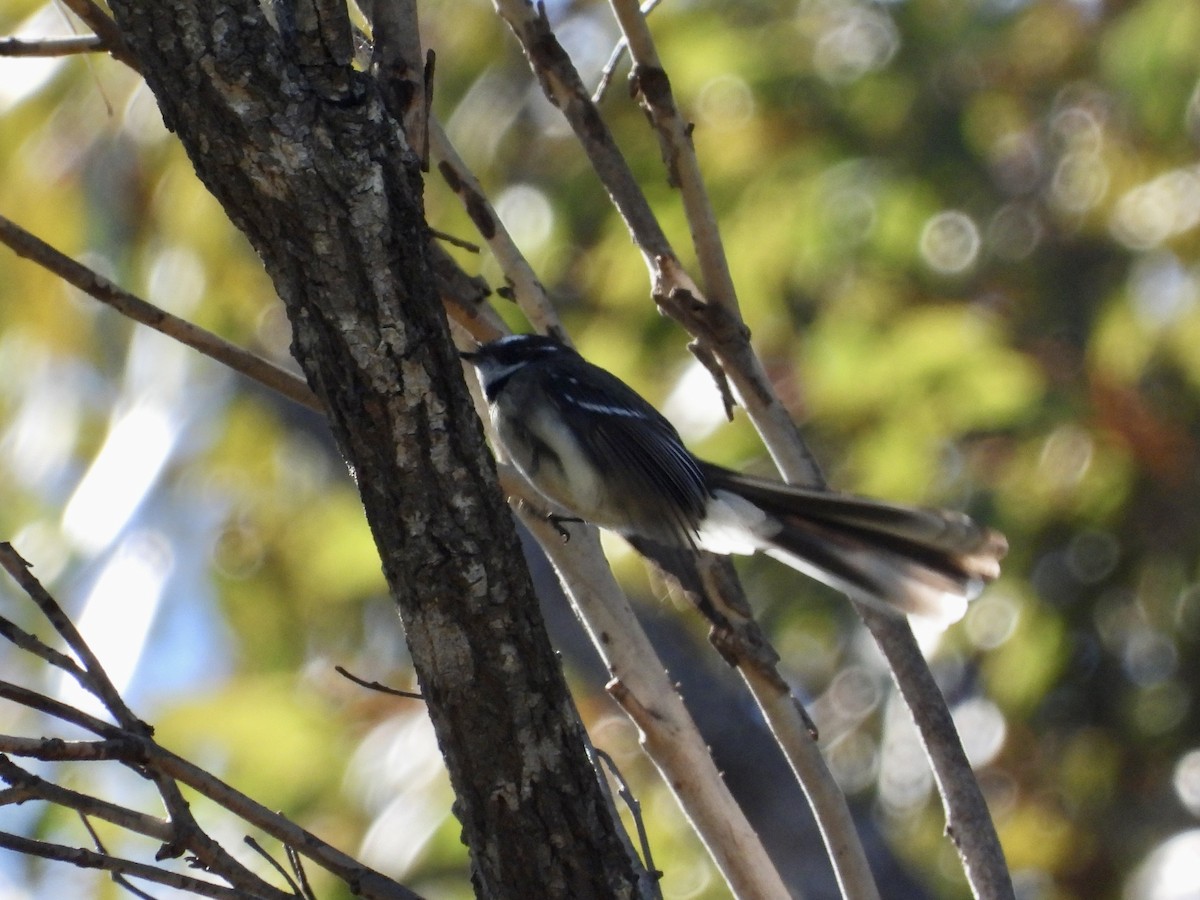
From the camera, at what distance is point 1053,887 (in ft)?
17.9

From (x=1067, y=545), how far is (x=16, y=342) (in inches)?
174

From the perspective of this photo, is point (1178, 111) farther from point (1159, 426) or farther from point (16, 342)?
point (16, 342)

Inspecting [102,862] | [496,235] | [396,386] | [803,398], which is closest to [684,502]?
[496,235]

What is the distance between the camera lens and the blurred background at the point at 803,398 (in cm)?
466

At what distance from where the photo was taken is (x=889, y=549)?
2.55 metres

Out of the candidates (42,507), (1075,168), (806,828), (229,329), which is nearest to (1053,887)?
(806,828)

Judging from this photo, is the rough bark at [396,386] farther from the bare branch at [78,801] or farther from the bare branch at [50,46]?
the bare branch at [50,46]

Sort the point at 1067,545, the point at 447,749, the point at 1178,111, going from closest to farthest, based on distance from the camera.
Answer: the point at 447,749
the point at 1178,111
the point at 1067,545

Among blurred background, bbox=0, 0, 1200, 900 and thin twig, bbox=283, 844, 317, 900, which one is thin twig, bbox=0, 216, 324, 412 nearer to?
thin twig, bbox=283, 844, 317, 900

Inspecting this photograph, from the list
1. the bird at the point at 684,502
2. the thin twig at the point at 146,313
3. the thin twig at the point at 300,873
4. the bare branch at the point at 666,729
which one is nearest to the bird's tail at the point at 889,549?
the bird at the point at 684,502

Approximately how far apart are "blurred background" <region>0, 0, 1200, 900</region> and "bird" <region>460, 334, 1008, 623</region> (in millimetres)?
1380

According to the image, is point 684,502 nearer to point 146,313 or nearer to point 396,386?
point 146,313

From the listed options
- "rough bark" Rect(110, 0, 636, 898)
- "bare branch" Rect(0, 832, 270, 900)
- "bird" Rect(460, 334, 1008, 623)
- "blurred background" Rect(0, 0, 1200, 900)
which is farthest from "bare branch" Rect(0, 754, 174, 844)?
"blurred background" Rect(0, 0, 1200, 900)

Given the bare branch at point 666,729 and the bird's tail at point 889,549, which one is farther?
the bird's tail at point 889,549
